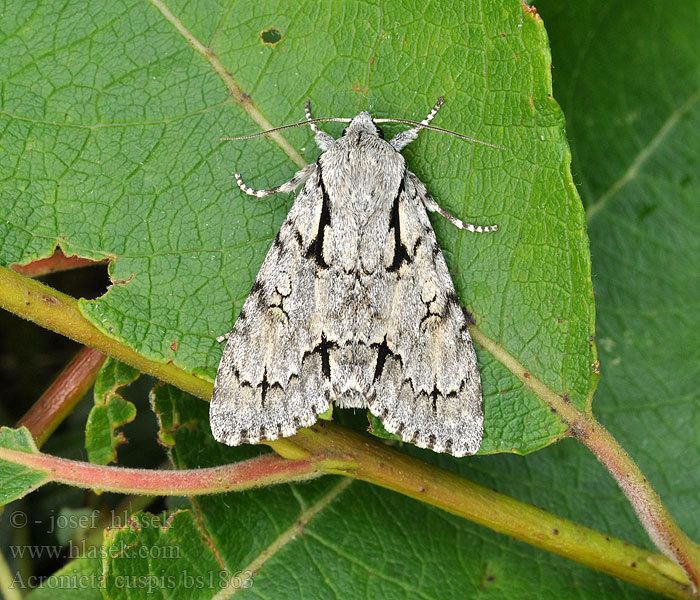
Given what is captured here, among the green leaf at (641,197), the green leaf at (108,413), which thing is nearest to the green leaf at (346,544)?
the green leaf at (108,413)

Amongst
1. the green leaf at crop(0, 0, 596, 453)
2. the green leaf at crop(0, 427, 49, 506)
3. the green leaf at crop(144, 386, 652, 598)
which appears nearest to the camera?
the green leaf at crop(0, 427, 49, 506)

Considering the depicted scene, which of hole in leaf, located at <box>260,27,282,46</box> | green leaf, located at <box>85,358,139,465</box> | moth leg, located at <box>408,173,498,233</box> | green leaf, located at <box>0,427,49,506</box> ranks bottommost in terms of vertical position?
green leaf, located at <box>85,358,139,465</box>

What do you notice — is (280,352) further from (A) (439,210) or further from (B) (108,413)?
(A) (439,210)

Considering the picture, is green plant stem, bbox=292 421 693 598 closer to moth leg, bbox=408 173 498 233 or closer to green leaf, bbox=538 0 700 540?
green leaf, bbox=538 0 700 540

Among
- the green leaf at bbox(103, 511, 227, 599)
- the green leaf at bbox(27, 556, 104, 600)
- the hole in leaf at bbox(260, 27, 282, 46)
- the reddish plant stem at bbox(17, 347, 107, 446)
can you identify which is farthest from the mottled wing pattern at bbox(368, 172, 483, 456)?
the green leaf at bbox(27, 556, 104, 600)

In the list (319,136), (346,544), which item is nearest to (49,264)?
(319,136)
